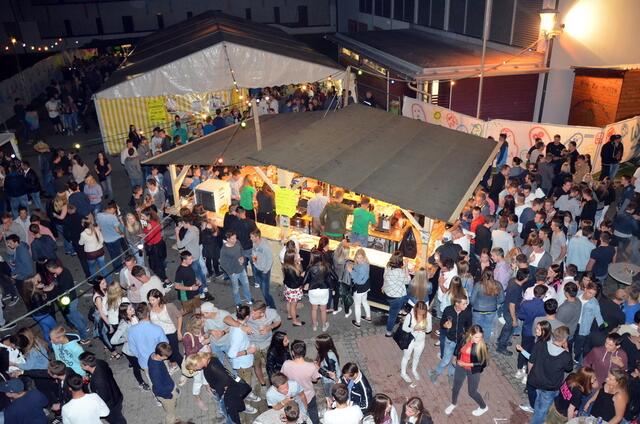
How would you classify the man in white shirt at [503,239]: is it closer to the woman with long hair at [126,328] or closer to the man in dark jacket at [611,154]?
the man in dark jacket at [611,154]

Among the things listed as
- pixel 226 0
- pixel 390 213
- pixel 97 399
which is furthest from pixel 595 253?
pixel 226 0

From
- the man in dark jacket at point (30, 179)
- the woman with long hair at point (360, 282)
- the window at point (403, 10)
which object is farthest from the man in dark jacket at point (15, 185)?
the window at point (403, 10)

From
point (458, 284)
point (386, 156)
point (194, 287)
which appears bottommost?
point (194, 287)

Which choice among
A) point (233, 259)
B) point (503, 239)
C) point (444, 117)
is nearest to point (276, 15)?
point (444, 117)

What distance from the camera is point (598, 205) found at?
35.8ft

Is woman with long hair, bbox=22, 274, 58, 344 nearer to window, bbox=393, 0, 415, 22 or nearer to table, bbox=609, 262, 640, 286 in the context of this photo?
table, bbox=609, 262, 640, 286

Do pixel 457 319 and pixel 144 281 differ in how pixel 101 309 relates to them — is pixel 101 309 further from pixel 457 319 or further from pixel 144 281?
pixel 457 319

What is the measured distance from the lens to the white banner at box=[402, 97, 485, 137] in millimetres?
15508

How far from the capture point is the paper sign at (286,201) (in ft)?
35.7

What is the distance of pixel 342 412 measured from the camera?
543 centimetres

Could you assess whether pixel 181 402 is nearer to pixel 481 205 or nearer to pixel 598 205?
pixel 481 205

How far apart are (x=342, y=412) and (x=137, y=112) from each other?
15549 millimetres

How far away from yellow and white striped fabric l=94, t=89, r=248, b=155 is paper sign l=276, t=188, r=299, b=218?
784 cm

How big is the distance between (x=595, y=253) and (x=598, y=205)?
9.31 feet
